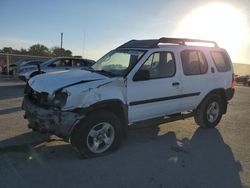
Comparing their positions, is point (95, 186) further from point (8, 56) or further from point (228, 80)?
point (8, 56)

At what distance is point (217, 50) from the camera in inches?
325

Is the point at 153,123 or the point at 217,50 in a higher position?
the point at 217,50

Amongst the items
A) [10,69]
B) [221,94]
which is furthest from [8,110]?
[10,69]

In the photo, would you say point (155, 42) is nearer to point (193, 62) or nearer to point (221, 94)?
point (193, 62)

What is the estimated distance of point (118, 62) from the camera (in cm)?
672

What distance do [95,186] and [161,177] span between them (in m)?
1.03

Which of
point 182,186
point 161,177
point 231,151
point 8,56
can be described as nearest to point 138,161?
point 161,177

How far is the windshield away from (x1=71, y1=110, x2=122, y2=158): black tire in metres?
0.89

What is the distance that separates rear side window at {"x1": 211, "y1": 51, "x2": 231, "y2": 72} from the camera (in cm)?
809

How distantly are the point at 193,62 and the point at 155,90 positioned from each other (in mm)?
1543

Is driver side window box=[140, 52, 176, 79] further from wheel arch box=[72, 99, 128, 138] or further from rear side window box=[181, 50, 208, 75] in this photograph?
wheel arch box=[72, 99, 128, 138]

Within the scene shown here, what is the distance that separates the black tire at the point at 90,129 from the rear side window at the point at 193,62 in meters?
2.26

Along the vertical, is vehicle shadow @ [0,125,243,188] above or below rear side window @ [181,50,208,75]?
below

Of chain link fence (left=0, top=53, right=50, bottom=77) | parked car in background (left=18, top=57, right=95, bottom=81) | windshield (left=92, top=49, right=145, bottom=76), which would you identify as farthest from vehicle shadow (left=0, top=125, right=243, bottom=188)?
chain link fence (left=0, top=53, right=50, bottom=77)
